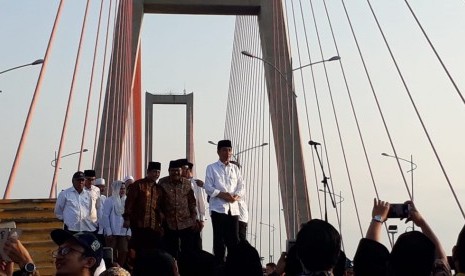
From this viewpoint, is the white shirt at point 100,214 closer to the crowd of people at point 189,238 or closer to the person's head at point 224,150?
the crowd of people at point 189,238

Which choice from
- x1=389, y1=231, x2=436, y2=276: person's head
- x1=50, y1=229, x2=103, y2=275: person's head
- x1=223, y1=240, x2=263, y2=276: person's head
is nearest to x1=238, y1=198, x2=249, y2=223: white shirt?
x1=223, y1=240, x2=263, y2=276: person's head

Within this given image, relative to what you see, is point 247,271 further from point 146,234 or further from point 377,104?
point 377,104

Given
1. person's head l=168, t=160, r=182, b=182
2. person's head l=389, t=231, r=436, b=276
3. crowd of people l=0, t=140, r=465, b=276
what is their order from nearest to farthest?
crowd of people l=0, t=140, r=465, b=276
person's head l=389, t=231, r=436, b=276
person's head l=168, t=160, r=182, b=182

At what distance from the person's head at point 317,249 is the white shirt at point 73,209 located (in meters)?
9.48

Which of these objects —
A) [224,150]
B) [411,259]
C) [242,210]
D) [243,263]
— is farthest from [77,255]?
[242,210]

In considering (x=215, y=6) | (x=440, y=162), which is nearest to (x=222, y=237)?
(x=440, y=162)

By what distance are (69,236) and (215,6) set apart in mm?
22804

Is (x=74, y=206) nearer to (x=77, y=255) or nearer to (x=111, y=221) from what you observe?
(x=111, y=221)

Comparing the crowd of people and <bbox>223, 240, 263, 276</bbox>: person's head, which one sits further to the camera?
<bbox>223, 240, 263, 276</bbox>: person's head

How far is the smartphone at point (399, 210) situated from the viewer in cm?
638

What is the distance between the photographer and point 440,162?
1200 cm

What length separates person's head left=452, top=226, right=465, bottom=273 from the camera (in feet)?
15.1

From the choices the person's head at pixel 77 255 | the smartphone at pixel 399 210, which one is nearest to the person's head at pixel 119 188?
the smartphone at pixel 399 210

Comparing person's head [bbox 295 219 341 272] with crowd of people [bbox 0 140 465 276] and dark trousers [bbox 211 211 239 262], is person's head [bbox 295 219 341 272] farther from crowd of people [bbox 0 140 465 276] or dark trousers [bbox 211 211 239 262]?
dark trousers [bbox 211 211 239 262]
